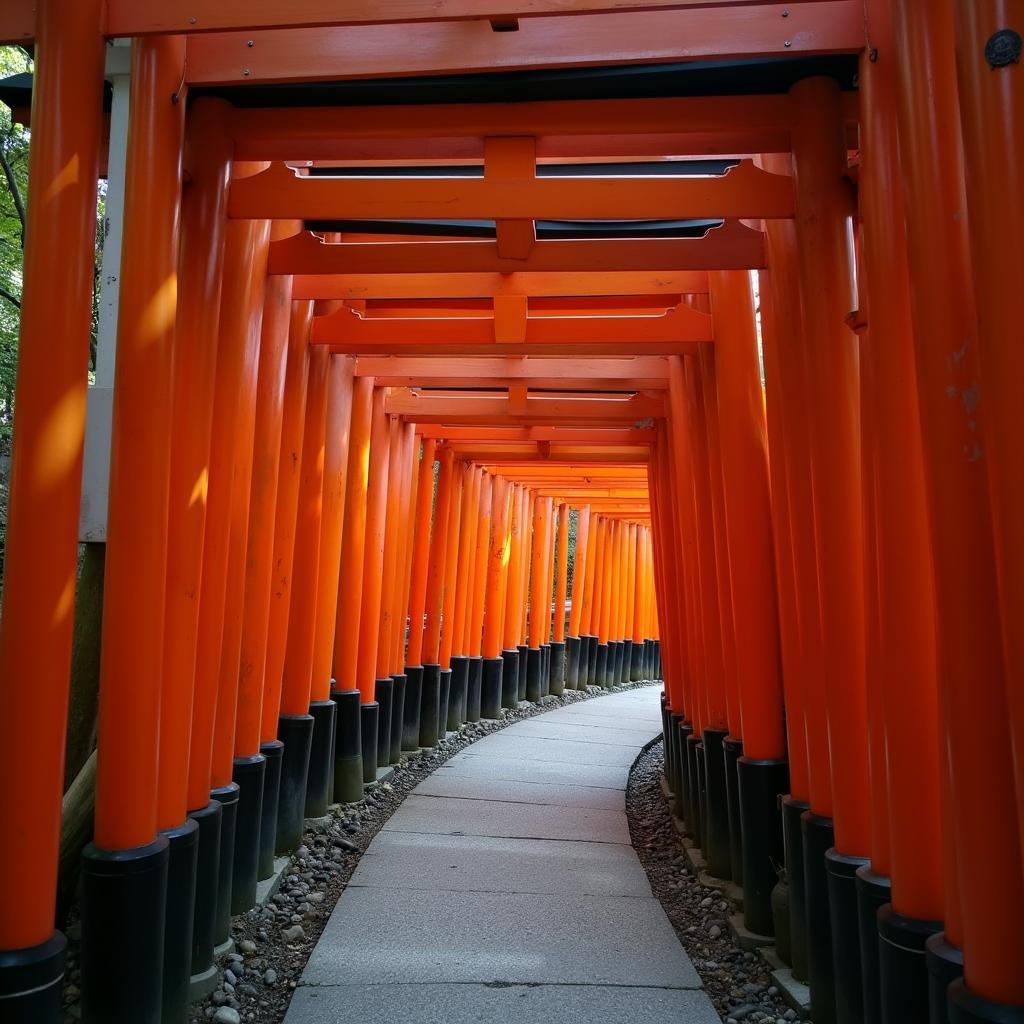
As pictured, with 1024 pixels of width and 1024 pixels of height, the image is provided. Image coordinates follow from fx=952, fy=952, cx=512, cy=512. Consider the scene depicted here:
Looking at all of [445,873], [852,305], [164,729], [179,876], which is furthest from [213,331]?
[445,873]

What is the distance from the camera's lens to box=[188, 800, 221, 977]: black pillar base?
383 cm

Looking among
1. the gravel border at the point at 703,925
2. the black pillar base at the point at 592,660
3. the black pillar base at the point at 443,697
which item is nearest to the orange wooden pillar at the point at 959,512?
the gravel border at the point at 703,925

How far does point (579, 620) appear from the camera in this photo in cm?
1686

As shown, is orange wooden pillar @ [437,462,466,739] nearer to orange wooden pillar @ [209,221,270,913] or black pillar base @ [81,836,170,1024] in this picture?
orange wooden pillar @ [209,221,270,913]

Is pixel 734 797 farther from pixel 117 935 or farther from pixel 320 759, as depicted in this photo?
pixel 117 935

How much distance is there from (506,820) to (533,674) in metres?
7.61

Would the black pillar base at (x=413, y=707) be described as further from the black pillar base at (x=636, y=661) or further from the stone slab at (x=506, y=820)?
the black pillar base at (x=636, y=661)

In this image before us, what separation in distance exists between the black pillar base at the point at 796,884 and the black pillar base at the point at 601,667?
13.6 metres

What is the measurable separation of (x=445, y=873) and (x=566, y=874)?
0.73 m

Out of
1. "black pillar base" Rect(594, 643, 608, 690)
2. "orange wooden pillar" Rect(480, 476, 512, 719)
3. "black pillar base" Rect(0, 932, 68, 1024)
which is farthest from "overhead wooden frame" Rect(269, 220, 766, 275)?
"black pillar base" Rect(594, 643, 608, 690)

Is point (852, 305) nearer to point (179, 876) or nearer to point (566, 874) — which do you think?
point (179, 876)

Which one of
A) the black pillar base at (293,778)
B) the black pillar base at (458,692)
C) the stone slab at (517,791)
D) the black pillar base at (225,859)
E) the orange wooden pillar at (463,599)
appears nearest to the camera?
the black pillar base at (225,859)

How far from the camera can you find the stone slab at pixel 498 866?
17.6 feet

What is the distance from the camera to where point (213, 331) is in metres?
3.88
